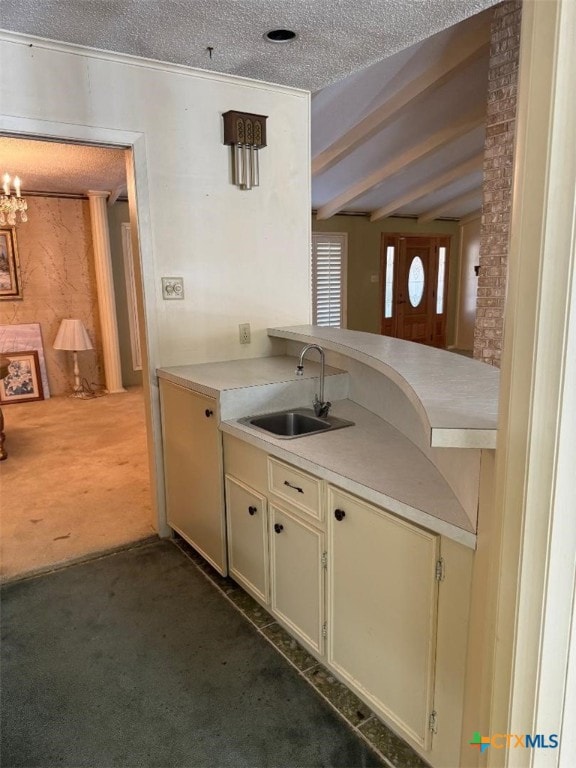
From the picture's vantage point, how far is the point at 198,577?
2.58 meters

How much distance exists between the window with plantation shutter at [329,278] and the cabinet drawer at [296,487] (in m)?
6.69

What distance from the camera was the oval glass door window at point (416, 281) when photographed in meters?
9.66

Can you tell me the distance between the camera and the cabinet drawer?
1808 millimetres

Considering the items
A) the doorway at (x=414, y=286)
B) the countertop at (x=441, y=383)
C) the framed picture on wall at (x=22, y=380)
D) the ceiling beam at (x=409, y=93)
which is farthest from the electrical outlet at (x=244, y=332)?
the doorway at (x=414, y=286)

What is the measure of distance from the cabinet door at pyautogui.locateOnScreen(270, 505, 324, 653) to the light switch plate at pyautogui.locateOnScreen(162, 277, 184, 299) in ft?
4.34

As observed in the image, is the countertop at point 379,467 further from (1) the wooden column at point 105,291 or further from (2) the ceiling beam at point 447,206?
(2) the ceiling beam at point 447,206

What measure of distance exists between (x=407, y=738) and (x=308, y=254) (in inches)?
97.8

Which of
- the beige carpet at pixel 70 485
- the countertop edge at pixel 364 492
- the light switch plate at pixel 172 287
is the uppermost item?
the light switch plate at pixel 172 287

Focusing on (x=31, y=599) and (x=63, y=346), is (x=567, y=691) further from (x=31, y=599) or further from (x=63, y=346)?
(x=63, y=346)

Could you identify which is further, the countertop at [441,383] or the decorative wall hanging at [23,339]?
the decorative wall hanging at [23,339]

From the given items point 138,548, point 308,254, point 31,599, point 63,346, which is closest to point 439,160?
point 308,254

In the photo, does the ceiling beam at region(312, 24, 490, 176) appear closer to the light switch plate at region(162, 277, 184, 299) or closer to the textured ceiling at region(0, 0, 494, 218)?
the textured ceiling at region(0, 0, 494, 218)

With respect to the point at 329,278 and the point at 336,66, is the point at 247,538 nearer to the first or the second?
the point at 336,66

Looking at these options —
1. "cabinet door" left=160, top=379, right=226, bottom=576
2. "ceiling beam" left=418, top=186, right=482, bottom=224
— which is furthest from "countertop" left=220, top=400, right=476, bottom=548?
"ceiling beam" left=418, top=186, right=482, bottom=224
